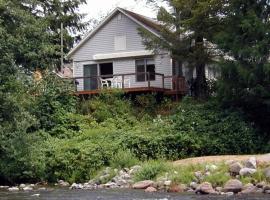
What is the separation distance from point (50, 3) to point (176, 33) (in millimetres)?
14581

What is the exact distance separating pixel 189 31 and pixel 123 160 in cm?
1083

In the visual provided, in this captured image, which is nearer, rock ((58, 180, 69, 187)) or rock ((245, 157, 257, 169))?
rock ((245, 157, 257, 169))

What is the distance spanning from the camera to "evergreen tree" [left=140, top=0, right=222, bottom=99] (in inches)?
1195

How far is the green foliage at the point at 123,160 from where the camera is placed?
912 inches

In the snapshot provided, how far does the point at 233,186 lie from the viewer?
738 inches

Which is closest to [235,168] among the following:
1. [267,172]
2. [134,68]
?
[267,172]

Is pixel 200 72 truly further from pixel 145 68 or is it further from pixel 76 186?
pixel 76 186

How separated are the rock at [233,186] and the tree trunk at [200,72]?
12891 millimetres

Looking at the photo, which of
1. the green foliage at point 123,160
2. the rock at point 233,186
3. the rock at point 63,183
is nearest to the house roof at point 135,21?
the green foliage at point 123,160

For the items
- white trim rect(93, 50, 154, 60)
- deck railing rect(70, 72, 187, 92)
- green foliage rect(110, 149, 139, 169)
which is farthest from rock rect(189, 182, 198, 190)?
white trim rect(93, 50, 154, 60)

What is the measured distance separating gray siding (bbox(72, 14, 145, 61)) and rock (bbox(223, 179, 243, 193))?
18.4m

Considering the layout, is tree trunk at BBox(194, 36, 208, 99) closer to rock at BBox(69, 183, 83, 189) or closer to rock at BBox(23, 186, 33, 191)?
rock at BBox(69, 183, 83, 189)

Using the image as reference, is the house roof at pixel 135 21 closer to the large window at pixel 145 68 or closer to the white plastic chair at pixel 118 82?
the large window at pixel 145 68

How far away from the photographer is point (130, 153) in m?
23.8
